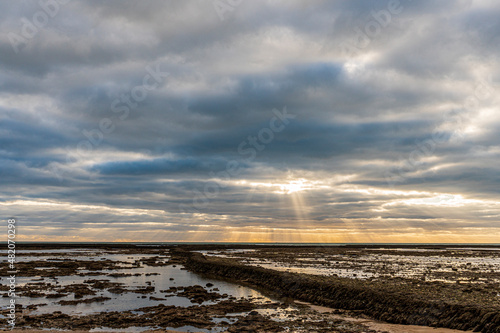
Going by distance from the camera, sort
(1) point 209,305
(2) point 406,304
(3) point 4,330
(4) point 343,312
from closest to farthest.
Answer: (3) point 4,330
(2) point 406,304
(4) point 343,312
(1) point 209,305

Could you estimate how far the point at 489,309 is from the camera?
2061 cm

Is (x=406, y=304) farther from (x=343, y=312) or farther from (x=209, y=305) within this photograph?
(x=209, y=305)

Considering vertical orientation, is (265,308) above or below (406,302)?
below

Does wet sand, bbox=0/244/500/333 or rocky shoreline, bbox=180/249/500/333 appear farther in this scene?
wet sand, bbox=0/244/500/333

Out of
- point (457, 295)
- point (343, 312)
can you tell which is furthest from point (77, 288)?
point (457, 295)

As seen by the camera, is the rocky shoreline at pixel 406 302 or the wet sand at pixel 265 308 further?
the wet sand at pixel 265 308

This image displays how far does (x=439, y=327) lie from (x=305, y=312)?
879cm

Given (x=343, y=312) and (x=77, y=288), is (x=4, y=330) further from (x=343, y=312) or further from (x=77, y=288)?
(x=343, y=312)

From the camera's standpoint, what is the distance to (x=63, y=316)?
79.5ft

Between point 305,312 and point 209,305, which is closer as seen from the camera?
point 305,312

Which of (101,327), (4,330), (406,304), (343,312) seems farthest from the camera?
(343,312)

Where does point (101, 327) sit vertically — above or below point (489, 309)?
below

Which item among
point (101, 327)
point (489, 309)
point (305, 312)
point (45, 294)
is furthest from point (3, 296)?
point (489, 309)

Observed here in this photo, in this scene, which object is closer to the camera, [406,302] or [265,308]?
[406,302]
